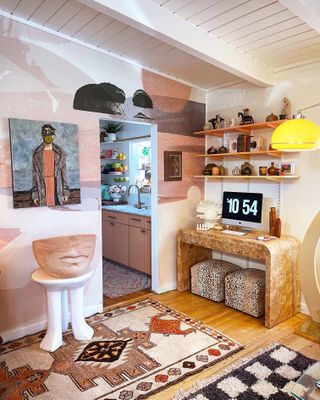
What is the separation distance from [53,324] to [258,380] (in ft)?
5.30

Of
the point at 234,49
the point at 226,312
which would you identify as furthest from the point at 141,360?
the point at 234,49

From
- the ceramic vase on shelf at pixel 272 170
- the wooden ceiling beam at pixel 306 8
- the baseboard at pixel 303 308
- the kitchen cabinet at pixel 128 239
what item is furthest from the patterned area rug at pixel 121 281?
the wooden ceiling beam at pixel 306 8

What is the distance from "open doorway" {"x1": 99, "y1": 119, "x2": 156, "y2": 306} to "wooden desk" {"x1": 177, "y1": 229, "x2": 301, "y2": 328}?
2.96 ft

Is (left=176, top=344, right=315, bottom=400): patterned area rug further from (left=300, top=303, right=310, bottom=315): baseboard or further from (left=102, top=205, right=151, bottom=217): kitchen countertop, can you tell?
(left=102, top=205, right=151, bottom=217): kitchen countertop

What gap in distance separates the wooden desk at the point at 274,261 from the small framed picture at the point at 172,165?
734mm

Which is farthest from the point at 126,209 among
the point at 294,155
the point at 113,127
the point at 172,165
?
the point at 294,155

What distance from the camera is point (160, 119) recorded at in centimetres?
363

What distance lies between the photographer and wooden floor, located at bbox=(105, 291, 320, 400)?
2.31m

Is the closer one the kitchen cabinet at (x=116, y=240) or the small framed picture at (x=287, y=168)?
the small framed picture at (x=287, y=168)

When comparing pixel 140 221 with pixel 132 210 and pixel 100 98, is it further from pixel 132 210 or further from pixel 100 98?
pixel 100 98

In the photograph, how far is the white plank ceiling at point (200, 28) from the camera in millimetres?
2234

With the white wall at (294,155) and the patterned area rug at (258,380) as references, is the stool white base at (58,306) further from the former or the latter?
the white wall at (294,155)

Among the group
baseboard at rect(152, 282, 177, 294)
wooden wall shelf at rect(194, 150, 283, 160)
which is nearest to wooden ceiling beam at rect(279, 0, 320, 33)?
wooden wall shelf at rect(194, 150, 283, 160)

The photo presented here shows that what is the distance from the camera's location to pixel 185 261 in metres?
Result: 3.86
